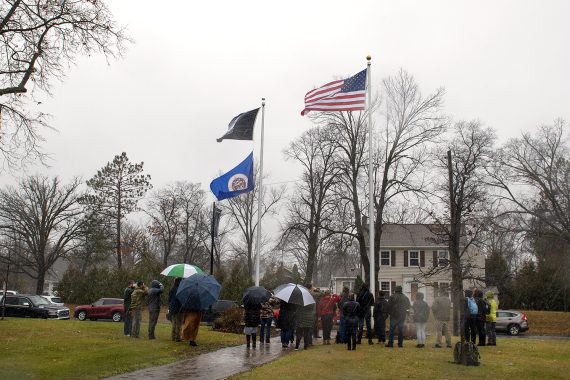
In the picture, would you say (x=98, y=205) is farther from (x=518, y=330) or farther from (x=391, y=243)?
(x=518, y=330)

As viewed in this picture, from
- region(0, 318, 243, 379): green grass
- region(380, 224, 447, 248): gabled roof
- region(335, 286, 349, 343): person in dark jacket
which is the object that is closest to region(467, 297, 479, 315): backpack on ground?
region(335, 286, 349, 343): person in dark jacket

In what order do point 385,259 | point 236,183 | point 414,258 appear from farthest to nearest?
point 385,259 → point 414,258 → point 236,183

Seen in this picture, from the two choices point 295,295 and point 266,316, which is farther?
point 266,316

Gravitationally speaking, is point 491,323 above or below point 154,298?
below

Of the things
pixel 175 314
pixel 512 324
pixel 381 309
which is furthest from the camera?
pixel 512 324

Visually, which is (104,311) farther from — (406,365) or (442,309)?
(406,365)

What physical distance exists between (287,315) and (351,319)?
1.73 metres

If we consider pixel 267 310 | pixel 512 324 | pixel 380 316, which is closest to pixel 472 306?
pixel 380 316

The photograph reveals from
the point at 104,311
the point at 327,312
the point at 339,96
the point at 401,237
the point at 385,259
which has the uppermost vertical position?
the point at 339,96

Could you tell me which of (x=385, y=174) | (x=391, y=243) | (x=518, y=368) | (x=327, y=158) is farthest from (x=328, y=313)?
(x=391, y=243)

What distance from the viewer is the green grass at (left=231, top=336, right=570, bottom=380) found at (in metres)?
10.7

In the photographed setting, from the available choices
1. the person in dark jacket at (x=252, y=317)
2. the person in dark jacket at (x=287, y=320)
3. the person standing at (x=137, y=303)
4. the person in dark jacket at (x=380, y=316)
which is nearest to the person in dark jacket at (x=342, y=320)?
the person in dark jacket at (x=380, y=316)

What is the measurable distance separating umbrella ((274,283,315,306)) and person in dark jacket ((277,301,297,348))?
44 centimetres

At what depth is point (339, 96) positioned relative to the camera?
19.6 m
